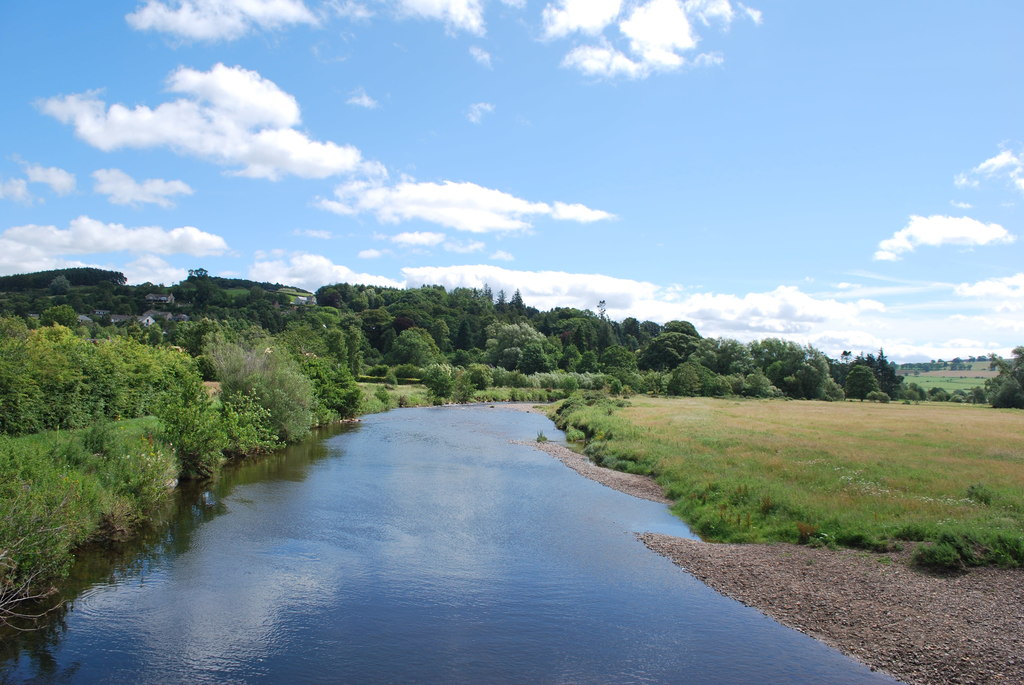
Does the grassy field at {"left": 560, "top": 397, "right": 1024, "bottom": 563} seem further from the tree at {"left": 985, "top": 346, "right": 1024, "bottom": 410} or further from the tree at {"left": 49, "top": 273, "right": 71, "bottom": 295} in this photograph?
the tree at {"left": 49, "top": 273, "right": 71, "bottom": 295}

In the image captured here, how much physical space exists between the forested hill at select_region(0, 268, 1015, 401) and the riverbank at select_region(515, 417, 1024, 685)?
190 feet

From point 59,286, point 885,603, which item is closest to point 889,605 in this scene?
point 885,603

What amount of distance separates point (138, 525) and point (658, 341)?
108553 millimetres

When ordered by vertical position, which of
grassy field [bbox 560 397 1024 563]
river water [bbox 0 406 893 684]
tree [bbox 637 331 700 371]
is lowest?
river water [bbox 0 406 893 684]

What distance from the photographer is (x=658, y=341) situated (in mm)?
120812

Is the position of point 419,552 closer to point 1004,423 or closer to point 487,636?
point 487,636

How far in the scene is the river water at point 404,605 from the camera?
11.8m

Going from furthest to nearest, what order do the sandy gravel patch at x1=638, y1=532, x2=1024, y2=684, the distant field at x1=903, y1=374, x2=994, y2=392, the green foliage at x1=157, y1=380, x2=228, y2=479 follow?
1. the distant field at x1=903, y1=374, x2=994, y2=392
2. the green foliage at x1=157, y1=380, x2=228, y2=479
3. the sandy gravel patch at x1=638, y1=532, x2=1024, y2=684

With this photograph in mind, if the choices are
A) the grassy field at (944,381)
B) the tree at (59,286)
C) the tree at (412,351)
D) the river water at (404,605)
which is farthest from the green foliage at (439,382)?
the tree at (59,286)

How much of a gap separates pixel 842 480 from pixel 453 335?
418 feet

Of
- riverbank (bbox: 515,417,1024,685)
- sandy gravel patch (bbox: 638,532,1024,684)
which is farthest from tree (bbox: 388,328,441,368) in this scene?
sandy gravel patch (bbox: 638,532,1024,684)

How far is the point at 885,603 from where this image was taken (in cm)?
1448

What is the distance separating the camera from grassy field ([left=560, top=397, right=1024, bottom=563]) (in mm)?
18391

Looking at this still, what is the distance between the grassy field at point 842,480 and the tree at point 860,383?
6098cm
